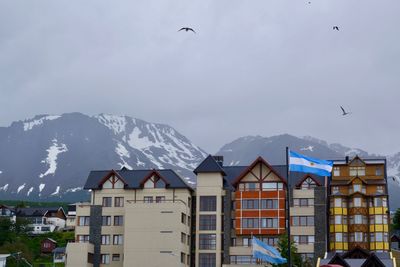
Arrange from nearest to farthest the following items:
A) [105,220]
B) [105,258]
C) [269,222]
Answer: [269,222]
[105,258]
[105,220]

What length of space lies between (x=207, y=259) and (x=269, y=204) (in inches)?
469

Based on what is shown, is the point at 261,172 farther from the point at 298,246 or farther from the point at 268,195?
the point at 298,246

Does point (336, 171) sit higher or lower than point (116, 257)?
higher

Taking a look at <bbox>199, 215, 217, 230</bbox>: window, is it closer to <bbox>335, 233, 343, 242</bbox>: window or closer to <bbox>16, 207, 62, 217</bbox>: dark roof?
<bbox>335, 233, 343, 242</bbox>: window

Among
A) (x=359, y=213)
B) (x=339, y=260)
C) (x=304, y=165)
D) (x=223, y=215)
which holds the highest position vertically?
(x=359, y=213)

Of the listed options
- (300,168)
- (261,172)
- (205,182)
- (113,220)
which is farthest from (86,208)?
(300,168)

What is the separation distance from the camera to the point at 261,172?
4213 inches

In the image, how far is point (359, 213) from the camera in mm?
105875

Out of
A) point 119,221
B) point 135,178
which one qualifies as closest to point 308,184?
point 135,178

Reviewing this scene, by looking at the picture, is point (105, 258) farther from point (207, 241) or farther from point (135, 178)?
point (207, 241)

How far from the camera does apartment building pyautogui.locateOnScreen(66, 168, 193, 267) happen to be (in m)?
101

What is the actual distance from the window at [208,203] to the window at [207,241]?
3.90m

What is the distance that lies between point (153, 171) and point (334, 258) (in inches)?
1169

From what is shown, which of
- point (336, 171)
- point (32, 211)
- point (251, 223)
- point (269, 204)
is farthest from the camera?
point (32, 211)
